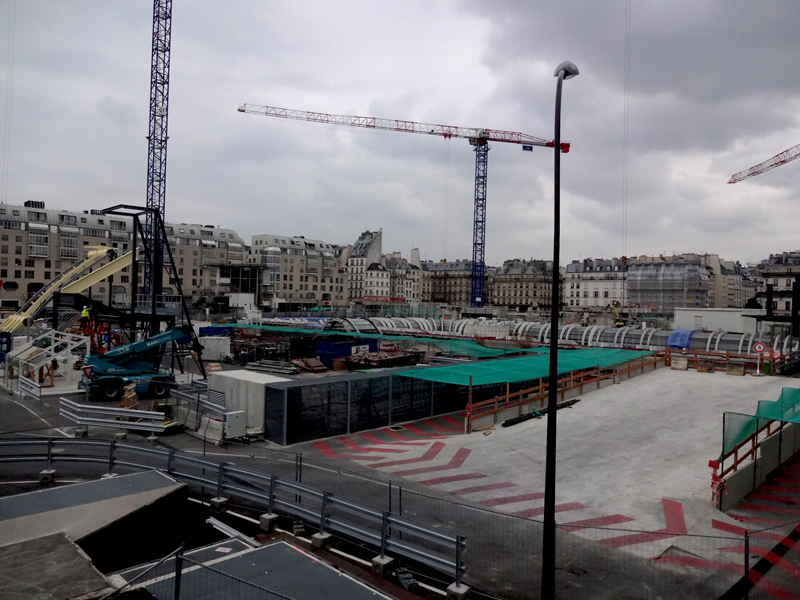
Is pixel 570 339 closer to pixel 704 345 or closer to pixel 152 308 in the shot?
pixel 704 345

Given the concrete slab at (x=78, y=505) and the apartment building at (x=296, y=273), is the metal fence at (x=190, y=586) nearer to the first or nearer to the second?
the concrete slab at (x=78, y=505)

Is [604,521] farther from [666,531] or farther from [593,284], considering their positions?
[593,284]

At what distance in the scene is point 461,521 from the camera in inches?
454

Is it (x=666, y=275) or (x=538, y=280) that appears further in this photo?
(x=538, y=280)

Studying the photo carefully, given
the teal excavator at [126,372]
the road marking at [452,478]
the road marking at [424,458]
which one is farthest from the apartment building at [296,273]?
the road marking at [452,478]

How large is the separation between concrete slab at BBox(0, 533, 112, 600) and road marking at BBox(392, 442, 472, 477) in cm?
856

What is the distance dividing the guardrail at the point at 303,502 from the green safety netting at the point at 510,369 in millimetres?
9213

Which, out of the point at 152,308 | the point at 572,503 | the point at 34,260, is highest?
the point at 34,260

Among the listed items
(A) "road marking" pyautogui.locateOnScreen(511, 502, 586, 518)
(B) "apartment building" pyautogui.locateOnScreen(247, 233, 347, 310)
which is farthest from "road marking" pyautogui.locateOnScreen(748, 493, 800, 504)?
(B) "apartment building" pyautogui.locateOnScreen(247, 233, 347, 310)

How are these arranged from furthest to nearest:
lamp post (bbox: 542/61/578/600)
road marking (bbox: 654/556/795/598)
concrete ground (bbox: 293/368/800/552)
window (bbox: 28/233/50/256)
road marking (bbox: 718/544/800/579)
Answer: window (bbox: 28/233/50/256), concrete ground (bbox: 293/368/800/552), road marking (bbox: 718/544/800/579), road marking (bbox: 654/556/795/598), lamp post (bbox: 542/61/578/600)

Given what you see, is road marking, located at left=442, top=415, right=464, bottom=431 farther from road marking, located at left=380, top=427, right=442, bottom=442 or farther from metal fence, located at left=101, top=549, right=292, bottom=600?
metal fence, located at left=101, top=549, right=292, bottom=600

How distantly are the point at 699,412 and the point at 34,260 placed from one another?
99170 mm

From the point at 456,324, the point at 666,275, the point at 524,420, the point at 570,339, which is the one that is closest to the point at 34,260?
the point at 456,324

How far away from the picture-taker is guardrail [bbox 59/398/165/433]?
62.0 ft
